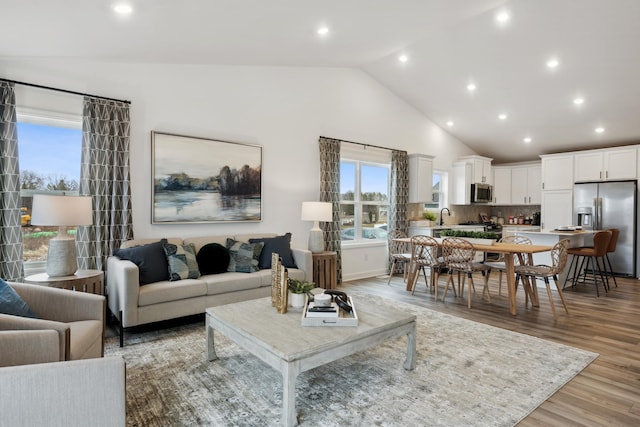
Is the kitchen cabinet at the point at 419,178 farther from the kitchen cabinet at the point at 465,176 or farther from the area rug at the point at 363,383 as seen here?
the area rug at the point at 363,383

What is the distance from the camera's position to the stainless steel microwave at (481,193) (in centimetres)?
819

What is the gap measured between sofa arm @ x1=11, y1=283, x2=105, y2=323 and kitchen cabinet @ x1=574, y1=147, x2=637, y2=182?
27.2 feet

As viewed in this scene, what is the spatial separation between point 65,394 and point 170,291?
6.85 feet

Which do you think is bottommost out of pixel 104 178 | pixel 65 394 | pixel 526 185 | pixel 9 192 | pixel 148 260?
pixel 65 394

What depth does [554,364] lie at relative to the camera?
2885mm

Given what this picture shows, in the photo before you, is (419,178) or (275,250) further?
(419,178)

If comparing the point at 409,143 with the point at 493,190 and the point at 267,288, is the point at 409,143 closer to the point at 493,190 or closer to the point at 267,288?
the point at 493,190

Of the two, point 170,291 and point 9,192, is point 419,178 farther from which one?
point 9,192

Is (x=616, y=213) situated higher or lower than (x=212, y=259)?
higher

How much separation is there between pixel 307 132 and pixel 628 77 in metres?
4.68

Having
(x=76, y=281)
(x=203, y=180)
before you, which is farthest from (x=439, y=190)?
(x=76, y=281)

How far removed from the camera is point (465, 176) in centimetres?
811

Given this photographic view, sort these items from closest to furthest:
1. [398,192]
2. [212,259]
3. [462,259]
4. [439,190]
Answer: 1. [212,259]
2. [462,259]
3. [398,192]
4. [439,190]

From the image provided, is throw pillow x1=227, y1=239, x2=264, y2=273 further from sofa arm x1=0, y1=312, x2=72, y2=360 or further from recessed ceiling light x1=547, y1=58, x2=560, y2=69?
recessed ceiling light x1=547, y1=58, x2=560, y2=69
